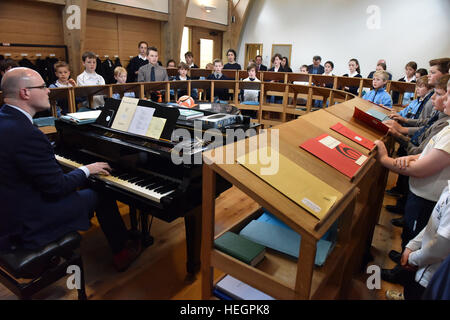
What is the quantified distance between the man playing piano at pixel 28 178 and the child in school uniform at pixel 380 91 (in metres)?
3.72

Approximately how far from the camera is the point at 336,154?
141 centimetres

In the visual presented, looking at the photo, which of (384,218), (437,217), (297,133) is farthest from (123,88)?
(437,217)

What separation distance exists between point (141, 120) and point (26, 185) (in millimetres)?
804

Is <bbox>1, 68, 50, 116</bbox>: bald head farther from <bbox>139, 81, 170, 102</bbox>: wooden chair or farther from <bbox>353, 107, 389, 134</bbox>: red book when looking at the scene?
<bbox>139, 81, 170, 102</bbox>: wooden chair

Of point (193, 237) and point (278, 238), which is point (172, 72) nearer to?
point (193, 237)

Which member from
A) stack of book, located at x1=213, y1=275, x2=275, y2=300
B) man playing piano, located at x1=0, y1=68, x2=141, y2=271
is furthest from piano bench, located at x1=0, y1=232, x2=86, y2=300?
stack of book, located at x1=213, y1=275, x2=275, y2=300

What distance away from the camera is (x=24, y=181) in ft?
5.30

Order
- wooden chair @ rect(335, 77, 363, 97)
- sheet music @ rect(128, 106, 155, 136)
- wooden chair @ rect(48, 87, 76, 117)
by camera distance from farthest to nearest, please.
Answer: wooden chair @ rect(335, 77, 363, 97)
wooden chair @ rect(48, 87, 76, 117)
sheet music @ rect(128, 106, 155, 136)

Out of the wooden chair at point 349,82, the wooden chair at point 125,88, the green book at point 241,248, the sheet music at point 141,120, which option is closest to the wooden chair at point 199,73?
the wooden chair at point 349,82

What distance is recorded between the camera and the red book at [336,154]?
4.33 feet

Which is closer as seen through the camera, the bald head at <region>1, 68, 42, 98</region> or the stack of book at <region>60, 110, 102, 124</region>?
the bald head at <region>1, 68, 42, 98</region>

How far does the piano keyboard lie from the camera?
1.80 metres

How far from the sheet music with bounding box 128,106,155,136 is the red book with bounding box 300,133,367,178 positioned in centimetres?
115

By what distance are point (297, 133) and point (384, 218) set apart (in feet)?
7.22
